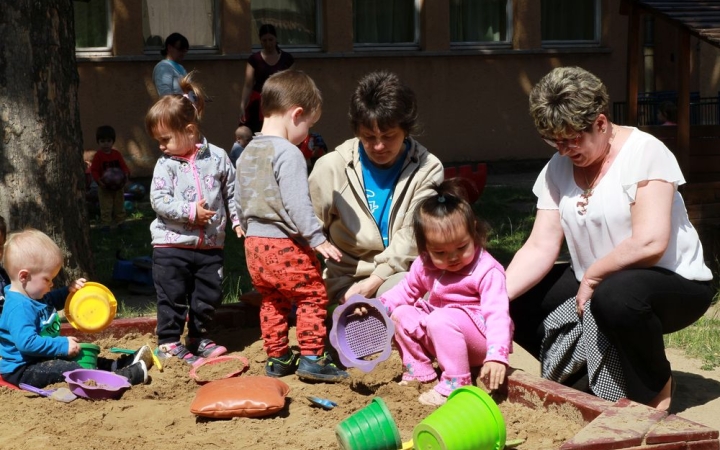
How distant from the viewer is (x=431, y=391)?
391 centimetres

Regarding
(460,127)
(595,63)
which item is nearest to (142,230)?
(460,127)

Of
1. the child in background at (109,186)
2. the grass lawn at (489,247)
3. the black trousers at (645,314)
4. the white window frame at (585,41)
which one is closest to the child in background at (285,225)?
the black trousers at (645,314)

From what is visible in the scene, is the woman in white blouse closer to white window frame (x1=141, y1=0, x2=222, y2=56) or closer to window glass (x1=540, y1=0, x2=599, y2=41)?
white window frame (x1=141, y1=0, x2=222, y2=56)

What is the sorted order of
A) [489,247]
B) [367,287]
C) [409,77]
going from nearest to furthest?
[367,287]
[489,247]
[409,77]

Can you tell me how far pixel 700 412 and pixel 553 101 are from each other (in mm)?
1469

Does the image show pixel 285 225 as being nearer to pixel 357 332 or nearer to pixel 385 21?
pixel 357 332

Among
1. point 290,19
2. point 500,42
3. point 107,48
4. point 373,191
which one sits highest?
point 290,19

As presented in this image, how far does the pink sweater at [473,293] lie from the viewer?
12.3ft

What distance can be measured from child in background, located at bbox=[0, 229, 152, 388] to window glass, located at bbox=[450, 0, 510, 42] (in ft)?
35.1

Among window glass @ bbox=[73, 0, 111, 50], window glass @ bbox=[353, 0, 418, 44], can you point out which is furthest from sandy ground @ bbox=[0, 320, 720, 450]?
window glass @ bbox=[353, 0, 418, 44]

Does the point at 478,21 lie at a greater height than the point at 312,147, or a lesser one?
greater

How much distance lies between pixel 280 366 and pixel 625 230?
1.66m

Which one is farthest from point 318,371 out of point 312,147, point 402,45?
point 402,45

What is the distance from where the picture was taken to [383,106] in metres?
4.31
